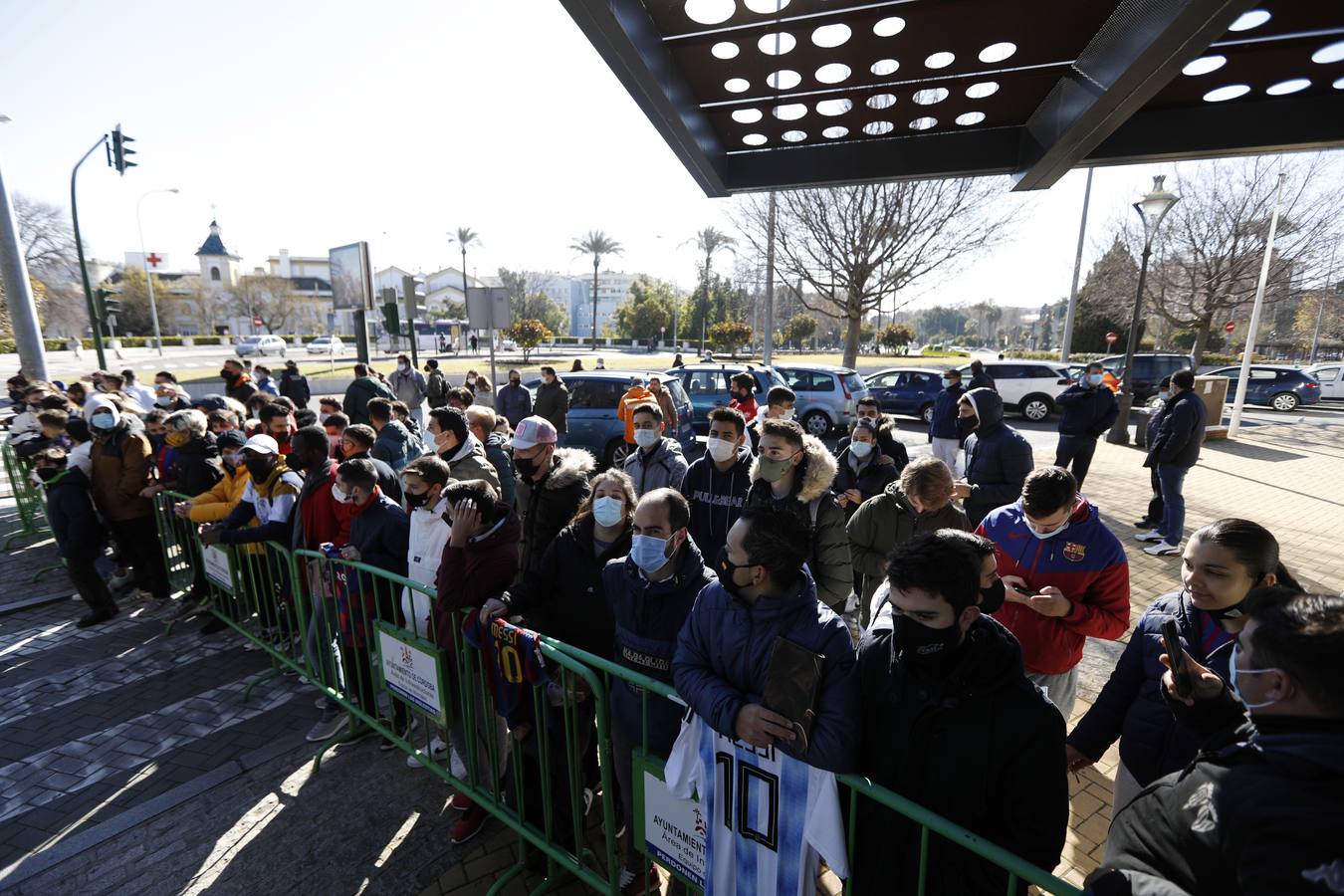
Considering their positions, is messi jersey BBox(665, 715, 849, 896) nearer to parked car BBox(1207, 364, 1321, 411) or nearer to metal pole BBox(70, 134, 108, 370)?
metal pole BBox(70, 134, 108, 370)

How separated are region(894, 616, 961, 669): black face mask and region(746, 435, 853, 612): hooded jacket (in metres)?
1.56

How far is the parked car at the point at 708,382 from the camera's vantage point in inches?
509

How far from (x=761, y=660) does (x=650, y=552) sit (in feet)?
2.24

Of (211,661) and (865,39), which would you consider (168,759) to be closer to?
(211,661)

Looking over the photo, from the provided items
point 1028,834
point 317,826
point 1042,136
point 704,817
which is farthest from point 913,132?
point 317,826

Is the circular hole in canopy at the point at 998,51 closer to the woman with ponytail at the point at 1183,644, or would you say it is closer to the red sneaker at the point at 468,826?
the woman with ponytail at the point at 1183,644

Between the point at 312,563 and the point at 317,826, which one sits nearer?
the point at 317,826

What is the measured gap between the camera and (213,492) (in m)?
5.06

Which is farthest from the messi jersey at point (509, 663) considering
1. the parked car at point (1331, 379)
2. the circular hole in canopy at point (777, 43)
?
the parked car at point (1331, 379)

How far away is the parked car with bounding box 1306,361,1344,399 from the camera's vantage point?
2214 cm

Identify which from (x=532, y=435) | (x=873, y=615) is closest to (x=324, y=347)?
(x=532, y=435)

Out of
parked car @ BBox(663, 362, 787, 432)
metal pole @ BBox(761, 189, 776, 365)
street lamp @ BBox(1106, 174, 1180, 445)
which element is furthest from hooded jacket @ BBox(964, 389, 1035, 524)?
metal pole @ BBox(761, 189, 776, 365)

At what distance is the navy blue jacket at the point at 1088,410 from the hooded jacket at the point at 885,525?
527cm

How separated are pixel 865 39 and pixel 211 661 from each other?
599 cm
